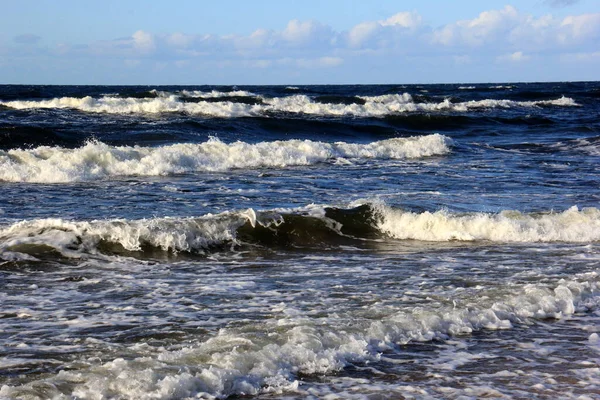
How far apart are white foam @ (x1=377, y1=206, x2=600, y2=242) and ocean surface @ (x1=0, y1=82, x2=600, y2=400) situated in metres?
0.03

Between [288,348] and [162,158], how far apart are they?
42.9 feet

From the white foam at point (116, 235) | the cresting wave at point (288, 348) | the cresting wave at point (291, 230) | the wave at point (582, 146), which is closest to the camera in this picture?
the cresting wave at point (288, 348)

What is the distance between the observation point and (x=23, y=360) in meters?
5.39

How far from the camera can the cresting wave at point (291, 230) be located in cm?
970

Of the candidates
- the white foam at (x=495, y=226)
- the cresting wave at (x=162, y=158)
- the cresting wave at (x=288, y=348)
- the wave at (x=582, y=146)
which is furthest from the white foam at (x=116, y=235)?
the wave at (x=582, y=146)

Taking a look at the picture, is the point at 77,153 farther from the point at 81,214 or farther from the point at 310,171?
the point at 81,214

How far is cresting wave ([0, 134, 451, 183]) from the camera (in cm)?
1614

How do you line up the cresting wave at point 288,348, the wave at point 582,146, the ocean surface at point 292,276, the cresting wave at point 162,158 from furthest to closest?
the wave at point 582,146 → the cresting wave at point 162,158 → the ocean surface at point 292,276 → the cresting wave at point 288,348

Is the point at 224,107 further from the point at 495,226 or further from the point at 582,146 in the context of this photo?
the point at 495,226

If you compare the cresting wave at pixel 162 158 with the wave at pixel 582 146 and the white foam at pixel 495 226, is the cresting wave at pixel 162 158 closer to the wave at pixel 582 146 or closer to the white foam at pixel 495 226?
the wave at pixel 582 146

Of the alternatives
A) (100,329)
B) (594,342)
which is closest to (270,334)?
(100,329)

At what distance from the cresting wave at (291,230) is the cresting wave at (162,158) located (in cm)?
596

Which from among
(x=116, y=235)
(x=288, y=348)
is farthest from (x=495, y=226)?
(x=288, y=348)

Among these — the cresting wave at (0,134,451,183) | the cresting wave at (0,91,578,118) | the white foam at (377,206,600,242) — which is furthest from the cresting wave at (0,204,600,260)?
the cresting wave at (0,91,578,118)
